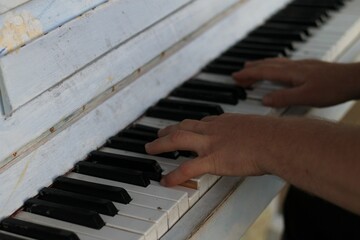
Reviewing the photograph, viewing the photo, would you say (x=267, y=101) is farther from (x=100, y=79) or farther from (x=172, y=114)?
(x=100, y=79)

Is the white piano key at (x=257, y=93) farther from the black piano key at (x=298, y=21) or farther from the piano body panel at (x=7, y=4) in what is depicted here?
the piano body panel at (x=7, y=4)

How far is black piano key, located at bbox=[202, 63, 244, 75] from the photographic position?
5.26ft

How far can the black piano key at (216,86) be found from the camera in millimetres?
1476

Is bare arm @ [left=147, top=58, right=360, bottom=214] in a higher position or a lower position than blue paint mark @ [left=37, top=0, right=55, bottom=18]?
lower

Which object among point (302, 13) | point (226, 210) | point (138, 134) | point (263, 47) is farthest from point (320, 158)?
point (302, 13)

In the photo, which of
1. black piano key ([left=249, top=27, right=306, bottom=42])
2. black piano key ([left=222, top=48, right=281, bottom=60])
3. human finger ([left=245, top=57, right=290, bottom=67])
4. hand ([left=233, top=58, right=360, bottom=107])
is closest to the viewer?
hand ([left=233, top=58, right=360, bottom=107])

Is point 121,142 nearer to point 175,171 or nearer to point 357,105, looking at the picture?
point 175,171

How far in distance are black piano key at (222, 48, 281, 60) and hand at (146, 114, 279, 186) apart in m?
0.55

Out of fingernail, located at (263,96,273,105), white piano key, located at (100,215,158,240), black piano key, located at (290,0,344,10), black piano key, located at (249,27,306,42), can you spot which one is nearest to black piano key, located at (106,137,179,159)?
white piano key, located at (100,215,158,240)

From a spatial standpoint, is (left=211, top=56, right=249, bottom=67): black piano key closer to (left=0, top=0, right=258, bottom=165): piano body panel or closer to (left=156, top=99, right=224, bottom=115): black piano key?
(left=0, top=0, right=258, bottom=165): piano body panel

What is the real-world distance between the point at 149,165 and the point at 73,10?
1.05ft

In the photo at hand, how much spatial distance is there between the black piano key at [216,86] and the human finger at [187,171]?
402 mm

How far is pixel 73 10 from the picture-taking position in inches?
45.4

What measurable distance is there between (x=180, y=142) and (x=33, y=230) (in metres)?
0.31
